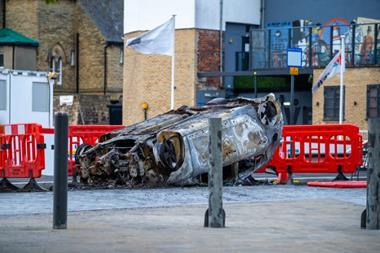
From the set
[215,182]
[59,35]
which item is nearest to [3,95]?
[215,182]

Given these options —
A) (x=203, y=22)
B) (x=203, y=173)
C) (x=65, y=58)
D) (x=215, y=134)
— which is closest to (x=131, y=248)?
(x=215, y=134)

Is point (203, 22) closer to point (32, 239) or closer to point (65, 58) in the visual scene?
point (65, 58)

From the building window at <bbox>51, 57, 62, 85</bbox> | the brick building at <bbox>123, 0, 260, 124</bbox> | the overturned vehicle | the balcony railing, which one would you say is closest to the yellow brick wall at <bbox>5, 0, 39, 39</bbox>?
the building window at <bbox>51, 57, 62, 85</bbox>

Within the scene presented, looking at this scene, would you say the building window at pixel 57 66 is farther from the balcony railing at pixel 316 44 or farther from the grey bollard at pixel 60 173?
the grey bollard at pixel 60 173

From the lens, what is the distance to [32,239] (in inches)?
399

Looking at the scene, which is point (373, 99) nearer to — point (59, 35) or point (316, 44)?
point (316, 44)

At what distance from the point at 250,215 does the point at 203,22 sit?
39.9 meters

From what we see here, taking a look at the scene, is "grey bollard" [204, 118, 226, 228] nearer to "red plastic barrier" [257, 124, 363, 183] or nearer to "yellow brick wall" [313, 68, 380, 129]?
"red plastic barrier" [257, 124, 363, 183]

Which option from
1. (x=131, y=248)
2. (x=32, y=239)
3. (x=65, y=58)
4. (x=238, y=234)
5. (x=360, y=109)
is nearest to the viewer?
(x=131, y=248)

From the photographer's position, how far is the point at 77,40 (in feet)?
282

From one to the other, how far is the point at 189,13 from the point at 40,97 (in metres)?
17.2

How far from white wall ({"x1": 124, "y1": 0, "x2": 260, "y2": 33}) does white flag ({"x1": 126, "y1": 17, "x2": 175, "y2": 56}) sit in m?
13.1

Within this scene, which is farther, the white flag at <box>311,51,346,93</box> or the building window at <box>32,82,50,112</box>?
the white flag at <box>311,51,346,93</box>

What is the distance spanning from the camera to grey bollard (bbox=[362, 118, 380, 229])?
37.0ft
